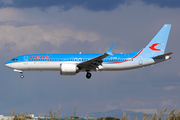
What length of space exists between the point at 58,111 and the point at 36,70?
103ft

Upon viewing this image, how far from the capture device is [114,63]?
4494 cm

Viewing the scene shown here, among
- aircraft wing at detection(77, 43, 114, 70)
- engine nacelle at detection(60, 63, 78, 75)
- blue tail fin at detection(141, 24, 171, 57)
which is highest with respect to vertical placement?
blue tail fin at detection(141, 24, 171, 57)

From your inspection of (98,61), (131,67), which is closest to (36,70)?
(98,61)

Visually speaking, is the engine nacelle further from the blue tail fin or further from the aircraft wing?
the blue tail fin

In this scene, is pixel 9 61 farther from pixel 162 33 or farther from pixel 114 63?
pixel 162 33

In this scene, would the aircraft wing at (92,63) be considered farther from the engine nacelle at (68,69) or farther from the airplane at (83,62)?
the engine nacelle at (68,69)

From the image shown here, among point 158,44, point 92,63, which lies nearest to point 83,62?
point 92,63

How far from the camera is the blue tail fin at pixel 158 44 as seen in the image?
1879 inches

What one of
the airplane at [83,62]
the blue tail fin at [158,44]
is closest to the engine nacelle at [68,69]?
the airplane at [83,62]

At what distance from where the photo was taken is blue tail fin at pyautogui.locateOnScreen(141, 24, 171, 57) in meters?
47.7

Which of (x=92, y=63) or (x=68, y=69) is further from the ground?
(x=92, y=63)

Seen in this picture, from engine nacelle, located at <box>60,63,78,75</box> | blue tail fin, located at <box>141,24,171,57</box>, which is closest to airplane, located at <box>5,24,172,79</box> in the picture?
engine nacelle, located at <box>60,63,78,75</box>

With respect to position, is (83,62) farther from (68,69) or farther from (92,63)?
(68,69)

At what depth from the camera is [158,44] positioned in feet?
161
